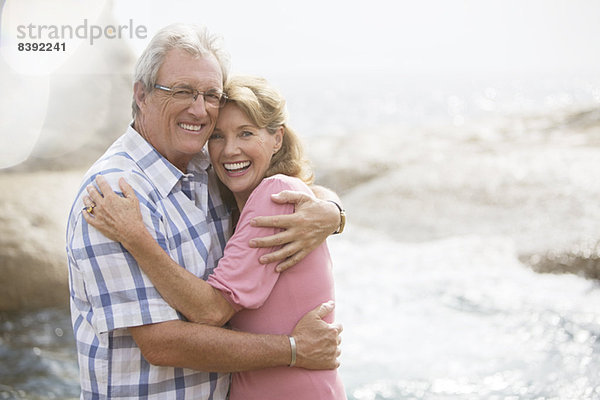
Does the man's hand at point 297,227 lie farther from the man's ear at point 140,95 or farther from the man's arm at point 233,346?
the man's ear at point 140,95

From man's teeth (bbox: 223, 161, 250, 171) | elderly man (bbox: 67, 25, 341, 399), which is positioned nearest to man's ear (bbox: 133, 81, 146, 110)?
elderly man (bbox: 67, 25, 341, 399)

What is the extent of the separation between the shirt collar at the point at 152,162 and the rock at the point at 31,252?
4539 mm

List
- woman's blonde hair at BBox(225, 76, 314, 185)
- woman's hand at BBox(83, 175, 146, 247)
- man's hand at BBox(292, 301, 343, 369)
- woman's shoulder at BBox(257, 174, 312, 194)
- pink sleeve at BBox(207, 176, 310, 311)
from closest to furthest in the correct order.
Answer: woman's hand at BBox(83, 175, 146, 247)
pink sleeve at BBox(207, 176, 310, 311)
man's hand at BBox(292, 301, 343, 369)
woman's shoulder at BBox(257, 174, 312, 194)
woman's blonde hair at BBox(225, 76, 314, 185)

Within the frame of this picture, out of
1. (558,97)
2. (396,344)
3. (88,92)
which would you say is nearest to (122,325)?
(396,344)

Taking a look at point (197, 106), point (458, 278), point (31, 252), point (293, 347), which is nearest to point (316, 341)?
point (293, 347)

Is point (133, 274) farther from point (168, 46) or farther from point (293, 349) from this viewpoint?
point (168, 46)

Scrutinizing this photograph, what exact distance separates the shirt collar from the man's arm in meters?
0.56

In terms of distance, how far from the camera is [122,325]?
2090 mm

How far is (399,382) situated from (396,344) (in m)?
0.77

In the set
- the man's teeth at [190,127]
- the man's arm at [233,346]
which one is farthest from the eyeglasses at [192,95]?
the man's arm at [233,346]

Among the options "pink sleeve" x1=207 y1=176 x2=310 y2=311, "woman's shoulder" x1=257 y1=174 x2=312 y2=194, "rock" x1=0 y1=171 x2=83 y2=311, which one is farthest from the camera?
"rock" x1=0 y1=171 x2=83 y2=311

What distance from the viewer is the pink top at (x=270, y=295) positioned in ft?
7.54

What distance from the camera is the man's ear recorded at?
8.09 ft

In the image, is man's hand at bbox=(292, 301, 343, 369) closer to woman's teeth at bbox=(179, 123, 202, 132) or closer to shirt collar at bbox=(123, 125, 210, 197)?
shirt collar at bbox=(123, 125, 210, 197)
